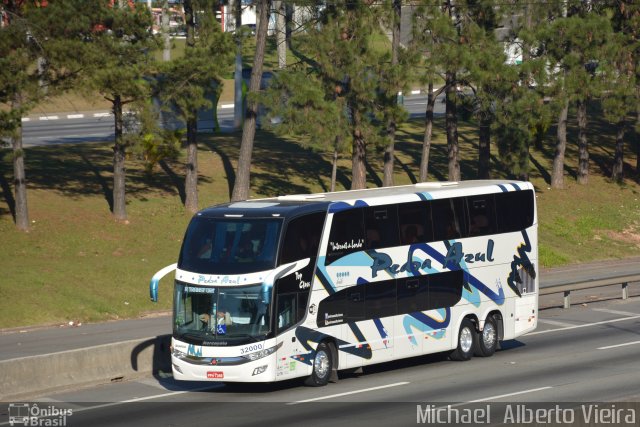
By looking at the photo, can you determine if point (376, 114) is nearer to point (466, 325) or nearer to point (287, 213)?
point (466, 325)

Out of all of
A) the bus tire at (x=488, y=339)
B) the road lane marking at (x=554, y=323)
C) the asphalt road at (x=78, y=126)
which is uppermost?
the asphalt road at (x=78, y=126)

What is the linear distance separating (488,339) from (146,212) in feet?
50.9

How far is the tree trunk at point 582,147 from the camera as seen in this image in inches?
1775

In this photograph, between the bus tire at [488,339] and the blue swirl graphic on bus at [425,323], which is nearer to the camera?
the blue swirl graphic on bus at [425,323]

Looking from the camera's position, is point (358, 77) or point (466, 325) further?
point (358, 77)

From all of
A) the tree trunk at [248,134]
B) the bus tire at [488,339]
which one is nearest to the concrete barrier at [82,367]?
the bus tire at [488,339]

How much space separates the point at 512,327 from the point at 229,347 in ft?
24.9

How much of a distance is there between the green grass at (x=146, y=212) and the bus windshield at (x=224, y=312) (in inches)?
374

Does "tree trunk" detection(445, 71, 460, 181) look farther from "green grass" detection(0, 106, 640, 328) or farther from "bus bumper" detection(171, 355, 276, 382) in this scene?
"bus bumper" detection(171, 355, 276, 382)

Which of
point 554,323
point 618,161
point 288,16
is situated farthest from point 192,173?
point 618,161

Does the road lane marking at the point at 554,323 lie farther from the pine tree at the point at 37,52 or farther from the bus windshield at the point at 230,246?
the pine tree at the point at 37,52

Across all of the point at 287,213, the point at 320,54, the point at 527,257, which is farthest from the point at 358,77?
the point at 287,213

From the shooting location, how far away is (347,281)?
736 inches

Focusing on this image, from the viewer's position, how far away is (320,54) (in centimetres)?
3356
